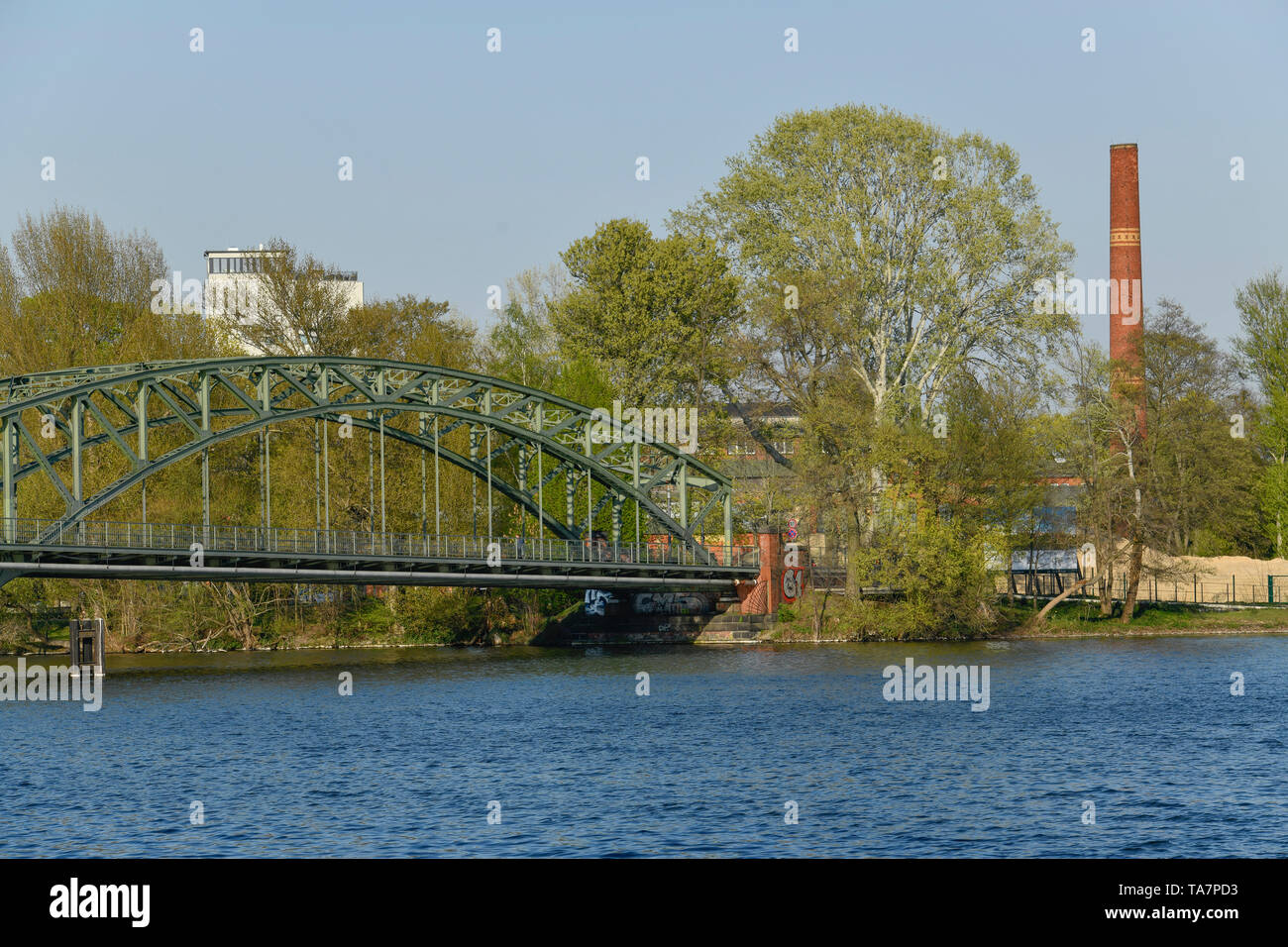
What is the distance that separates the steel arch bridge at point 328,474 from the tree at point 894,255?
6.99m

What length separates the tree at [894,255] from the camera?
73250 mm

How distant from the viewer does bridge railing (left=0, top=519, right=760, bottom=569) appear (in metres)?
54.5

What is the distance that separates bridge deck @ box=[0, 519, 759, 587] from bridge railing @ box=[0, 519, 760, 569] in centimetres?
7

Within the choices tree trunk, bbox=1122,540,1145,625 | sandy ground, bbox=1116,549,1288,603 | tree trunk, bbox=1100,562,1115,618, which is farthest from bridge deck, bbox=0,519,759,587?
sandy ground, bbox=1116,549,1288,603

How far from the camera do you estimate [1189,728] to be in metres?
40.5

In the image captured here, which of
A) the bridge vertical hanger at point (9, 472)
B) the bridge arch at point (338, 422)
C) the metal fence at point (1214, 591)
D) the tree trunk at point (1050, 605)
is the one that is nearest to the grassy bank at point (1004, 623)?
the tree trunk at point (1050, 605)

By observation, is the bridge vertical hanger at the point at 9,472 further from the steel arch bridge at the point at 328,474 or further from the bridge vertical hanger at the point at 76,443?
the bridge vertical hanger at the point at 76,443

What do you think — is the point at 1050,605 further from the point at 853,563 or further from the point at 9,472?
the point at 9,472

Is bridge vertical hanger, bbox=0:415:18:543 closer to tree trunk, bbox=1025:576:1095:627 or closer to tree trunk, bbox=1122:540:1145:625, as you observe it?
tree trunk, bbox=1025:576:1095:627

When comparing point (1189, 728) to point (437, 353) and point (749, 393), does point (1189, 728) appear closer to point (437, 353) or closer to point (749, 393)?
point (749, 393)

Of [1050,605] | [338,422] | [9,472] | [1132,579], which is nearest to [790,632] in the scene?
[1050,605]

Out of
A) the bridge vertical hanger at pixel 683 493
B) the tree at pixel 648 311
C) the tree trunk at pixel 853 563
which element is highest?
the tree at pixel 648 311

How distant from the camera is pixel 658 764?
36.3 metres
